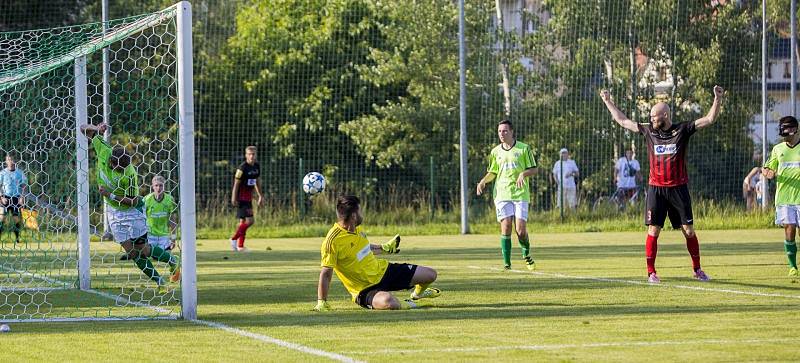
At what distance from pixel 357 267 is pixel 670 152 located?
434cm

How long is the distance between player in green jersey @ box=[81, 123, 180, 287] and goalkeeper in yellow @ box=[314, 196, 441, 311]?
3133 mm

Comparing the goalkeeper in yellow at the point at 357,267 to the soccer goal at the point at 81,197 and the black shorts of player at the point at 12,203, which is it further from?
the black shorts of player at the point at 12,203

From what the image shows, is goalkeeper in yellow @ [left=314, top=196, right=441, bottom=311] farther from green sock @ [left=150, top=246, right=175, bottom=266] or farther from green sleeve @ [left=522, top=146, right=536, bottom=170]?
green sleeve @ [left=522, top=146, right=536, bottom=170]

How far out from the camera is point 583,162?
1244 inches

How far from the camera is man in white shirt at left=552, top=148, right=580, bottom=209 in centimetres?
3080

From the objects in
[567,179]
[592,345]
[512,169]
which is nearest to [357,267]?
[592,345]

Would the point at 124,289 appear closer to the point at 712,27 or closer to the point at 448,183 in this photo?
the point at 448,183

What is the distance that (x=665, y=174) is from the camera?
1356 centimetres

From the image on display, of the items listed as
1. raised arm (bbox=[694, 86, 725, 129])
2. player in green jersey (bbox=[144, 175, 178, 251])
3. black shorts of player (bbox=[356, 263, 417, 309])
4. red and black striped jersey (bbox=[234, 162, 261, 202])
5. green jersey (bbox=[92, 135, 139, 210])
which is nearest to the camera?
black shorts of player (bbox=[356, 263, 417, 309])

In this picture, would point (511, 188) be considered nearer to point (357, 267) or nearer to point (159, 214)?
point (159, 214)

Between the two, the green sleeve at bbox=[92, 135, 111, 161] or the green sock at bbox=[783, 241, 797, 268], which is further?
the green sock at bbox=[783, 241, 797, 268]

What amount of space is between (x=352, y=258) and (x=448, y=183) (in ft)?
66.7

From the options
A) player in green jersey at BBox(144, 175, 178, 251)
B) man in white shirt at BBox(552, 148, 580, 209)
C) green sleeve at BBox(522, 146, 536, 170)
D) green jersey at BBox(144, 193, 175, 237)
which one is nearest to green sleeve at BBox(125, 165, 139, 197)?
player in green jersey at BBox(144, 175, 178, 251)

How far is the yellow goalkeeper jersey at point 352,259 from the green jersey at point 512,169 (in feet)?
17.5
